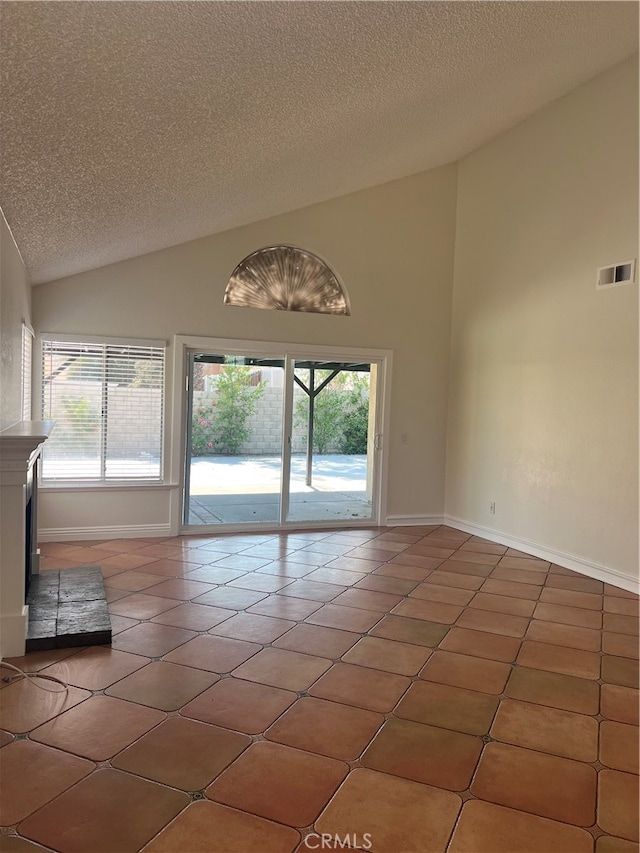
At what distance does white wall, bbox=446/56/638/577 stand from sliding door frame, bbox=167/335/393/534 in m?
0.81

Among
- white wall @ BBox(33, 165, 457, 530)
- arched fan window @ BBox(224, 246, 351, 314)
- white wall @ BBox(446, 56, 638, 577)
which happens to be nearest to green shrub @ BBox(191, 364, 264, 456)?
white wall @ BBox(33, 165, 457, 530)

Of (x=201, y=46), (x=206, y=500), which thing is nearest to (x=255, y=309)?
(x=206, y=500)

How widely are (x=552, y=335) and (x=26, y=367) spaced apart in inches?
176

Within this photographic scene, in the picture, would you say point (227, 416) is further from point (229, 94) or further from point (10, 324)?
point (229, 94)

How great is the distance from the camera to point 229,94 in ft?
8.09

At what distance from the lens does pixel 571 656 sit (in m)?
3.28

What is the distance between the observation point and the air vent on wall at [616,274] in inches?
176

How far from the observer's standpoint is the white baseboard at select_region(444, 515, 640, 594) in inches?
178

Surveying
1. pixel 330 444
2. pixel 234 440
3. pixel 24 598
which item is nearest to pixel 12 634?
pixel 24 598

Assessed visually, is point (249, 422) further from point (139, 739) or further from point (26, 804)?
point (26, 804)

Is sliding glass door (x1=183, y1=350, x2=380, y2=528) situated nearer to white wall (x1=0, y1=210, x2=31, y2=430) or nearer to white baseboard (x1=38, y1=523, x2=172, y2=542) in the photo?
white baseboard (x1=38, y1=523, x2=172, y2=542)

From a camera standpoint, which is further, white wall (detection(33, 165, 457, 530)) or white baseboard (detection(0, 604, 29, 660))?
white wall (detection(33, 165, 457, 530))

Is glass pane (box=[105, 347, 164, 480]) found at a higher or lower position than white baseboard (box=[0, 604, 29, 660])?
higher

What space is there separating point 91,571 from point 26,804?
2421mm
